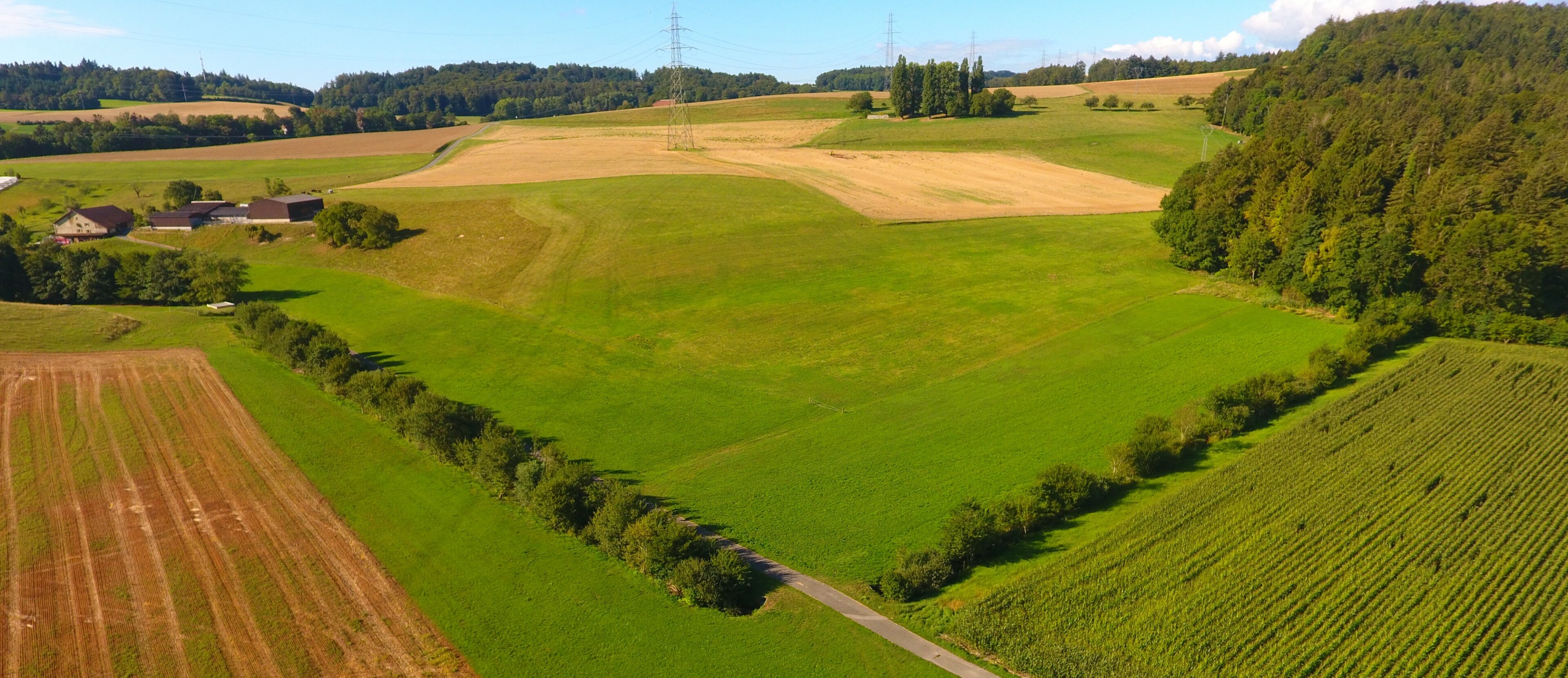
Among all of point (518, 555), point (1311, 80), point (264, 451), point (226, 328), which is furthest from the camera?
point (1311, 80)

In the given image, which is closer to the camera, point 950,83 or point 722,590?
point 722,590

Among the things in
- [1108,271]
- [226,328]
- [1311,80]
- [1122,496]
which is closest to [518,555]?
[1122,496]

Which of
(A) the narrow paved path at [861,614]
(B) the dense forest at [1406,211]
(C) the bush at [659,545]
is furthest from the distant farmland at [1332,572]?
(B) the dense forest at [1406,211]

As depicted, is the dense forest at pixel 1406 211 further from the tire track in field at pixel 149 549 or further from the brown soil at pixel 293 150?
the brown soil at pixel 293 150

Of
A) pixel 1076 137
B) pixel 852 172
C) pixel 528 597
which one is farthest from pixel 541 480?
pixel 1076 137

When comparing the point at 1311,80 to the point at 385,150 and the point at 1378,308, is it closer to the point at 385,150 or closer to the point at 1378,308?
the point at 1378,308
